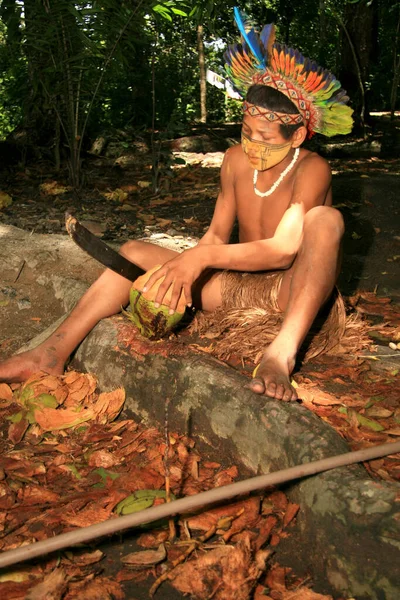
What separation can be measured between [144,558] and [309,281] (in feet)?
3.85

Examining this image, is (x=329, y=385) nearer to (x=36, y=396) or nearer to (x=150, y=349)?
(x=150, y=349)

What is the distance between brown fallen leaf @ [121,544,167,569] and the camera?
5.93ft

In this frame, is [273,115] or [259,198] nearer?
[273,115]

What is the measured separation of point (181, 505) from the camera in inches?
59.1

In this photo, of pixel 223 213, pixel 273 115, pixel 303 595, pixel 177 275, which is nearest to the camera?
pixel 303 595

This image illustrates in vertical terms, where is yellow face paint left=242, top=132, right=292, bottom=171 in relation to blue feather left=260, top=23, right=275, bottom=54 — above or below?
below

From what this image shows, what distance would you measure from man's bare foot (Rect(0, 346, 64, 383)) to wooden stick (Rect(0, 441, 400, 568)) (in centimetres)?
128

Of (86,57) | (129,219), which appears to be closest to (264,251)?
(129,219)

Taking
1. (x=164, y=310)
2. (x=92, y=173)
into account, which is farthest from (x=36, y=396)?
(x=92, y=173)

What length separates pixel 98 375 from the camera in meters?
2.81

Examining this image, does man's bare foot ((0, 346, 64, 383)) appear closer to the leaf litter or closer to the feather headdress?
the leaf litter

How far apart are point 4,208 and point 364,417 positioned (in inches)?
164

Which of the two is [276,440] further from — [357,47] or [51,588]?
[357,47]

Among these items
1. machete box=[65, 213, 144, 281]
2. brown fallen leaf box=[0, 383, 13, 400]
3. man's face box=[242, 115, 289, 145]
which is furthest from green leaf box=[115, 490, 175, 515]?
man's face box=[242, 115, 289, 145]
